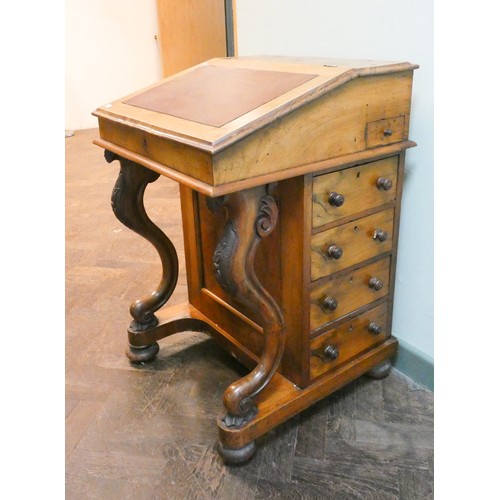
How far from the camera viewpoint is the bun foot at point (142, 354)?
200 cm

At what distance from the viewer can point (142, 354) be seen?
200 cm

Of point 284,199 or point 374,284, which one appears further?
point 374,284

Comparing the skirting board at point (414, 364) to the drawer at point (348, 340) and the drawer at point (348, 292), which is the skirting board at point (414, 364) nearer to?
the drawer at point (348, 340)

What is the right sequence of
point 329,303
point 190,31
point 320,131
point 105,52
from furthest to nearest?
point 105,52
point 190,31
point 329,303
point 320,131

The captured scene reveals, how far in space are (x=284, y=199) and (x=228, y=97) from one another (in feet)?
1.03

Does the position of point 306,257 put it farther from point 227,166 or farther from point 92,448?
point 92,448

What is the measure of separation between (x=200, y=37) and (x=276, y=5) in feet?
11.7

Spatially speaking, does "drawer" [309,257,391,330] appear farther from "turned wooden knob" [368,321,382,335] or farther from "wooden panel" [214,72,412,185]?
"wooden panel" [214,72,412,185]

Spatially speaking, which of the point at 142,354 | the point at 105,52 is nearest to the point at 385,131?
the point at 142,354

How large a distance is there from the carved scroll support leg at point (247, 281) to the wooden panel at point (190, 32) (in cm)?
423

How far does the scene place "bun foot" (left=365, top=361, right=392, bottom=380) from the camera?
1862 millimetres

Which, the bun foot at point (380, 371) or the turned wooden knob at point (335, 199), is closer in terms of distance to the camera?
the turned wooden knob at point (335, 199)

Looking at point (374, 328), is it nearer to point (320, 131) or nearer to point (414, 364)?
point (414, 364)

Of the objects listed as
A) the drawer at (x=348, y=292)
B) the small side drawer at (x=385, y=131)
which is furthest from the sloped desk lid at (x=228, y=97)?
the drawer at (x=348, y=292)
